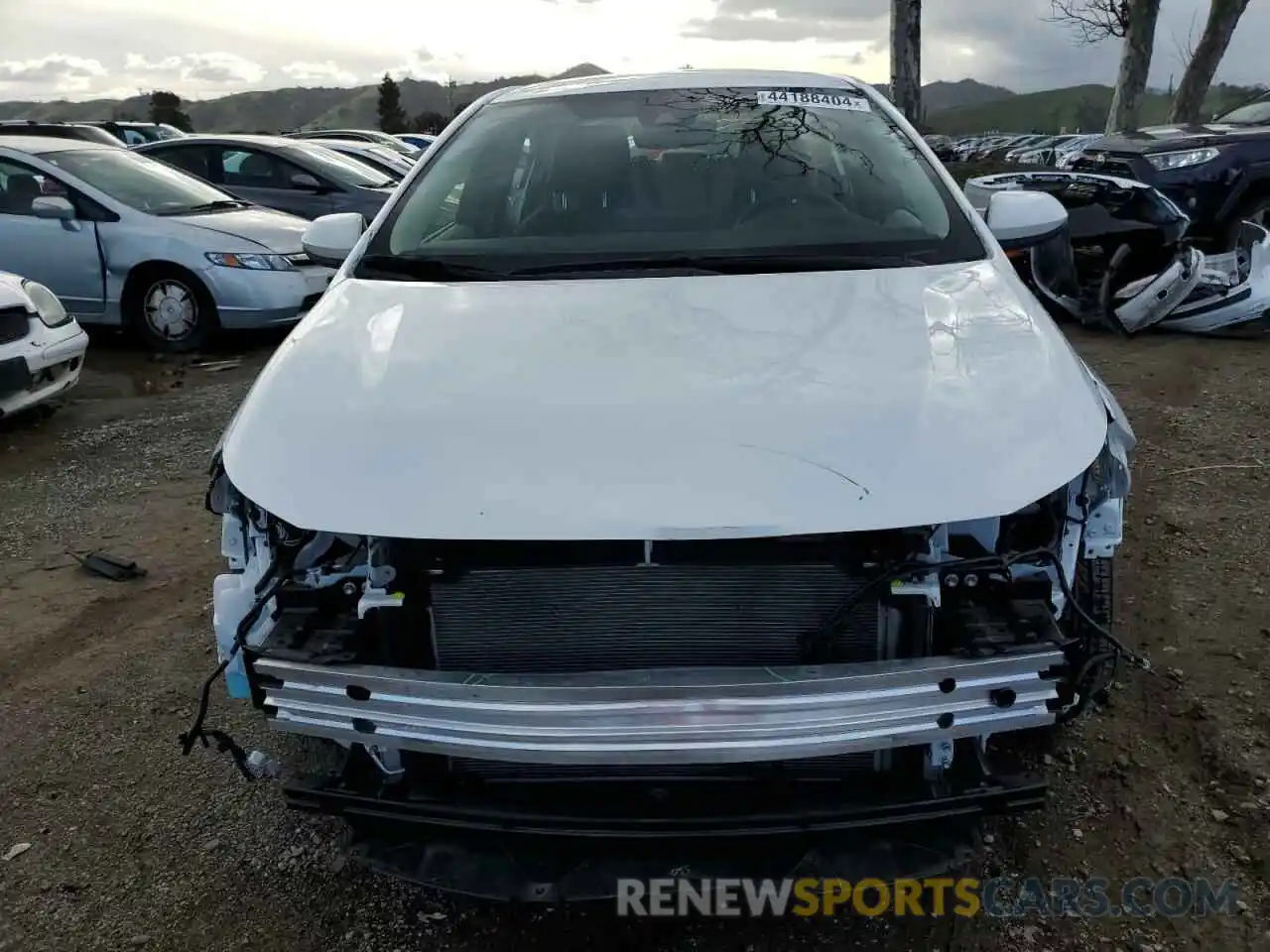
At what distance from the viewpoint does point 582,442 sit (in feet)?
6.30

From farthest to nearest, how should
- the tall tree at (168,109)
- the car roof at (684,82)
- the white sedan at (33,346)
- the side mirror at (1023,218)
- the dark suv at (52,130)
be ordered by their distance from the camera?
the tall tree at (168,109) < the dark suv at (52,130) < the white sedan at (33,346) < the car roof at (684,82) < the side mirror at (1023,218)

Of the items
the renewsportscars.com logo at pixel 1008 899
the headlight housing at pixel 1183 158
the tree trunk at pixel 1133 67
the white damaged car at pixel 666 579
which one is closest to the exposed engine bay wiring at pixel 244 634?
the white damaged car at pixel 666 579

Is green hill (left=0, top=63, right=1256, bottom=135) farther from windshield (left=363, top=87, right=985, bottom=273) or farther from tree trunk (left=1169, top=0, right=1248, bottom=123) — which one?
windshield (left=363, top=87, right=985, bottom=273)

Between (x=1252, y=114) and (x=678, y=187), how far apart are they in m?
9.94

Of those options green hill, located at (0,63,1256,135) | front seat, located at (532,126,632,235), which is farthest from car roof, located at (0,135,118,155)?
green hill, located at (0,63,1256,135)

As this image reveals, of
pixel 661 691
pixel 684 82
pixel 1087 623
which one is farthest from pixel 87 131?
pixel 1087 623

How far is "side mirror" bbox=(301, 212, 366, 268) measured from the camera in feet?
10.8

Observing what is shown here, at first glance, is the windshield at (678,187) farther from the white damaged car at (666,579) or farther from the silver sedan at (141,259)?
the silver sedan at (141,259)

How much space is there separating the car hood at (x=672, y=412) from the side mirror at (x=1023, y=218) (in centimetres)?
69

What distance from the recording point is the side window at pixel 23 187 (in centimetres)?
728

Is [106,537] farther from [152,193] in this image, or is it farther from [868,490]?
[152,193]

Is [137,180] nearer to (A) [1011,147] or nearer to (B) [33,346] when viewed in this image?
(B) [33,346]

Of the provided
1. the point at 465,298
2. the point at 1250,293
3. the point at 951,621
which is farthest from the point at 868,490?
the point at 1250,293

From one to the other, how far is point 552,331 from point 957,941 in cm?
157
